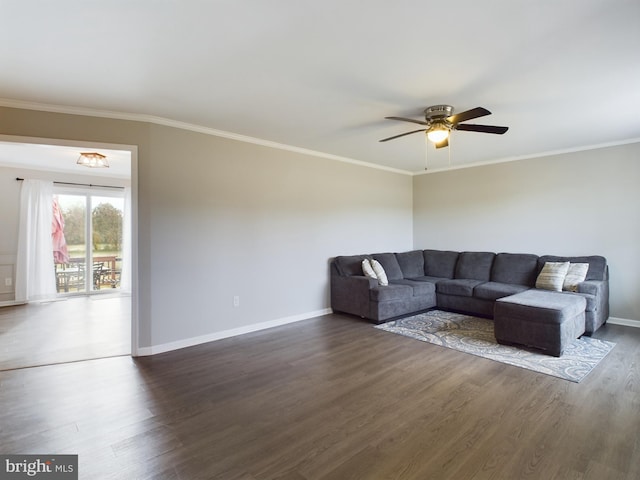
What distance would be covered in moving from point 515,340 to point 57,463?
4.06 meters

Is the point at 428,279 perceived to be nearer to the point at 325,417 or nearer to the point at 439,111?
the point at 439,111

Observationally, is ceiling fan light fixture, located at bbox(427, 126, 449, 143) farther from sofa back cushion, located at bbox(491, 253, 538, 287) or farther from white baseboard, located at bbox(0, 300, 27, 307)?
white baseboard, located at bbox(0, 300, 27, 307)

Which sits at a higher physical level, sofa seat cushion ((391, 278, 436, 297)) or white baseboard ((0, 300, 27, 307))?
sofa seat cushion ((391, 278, 436, 297))

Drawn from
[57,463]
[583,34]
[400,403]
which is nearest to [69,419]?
[57,463]

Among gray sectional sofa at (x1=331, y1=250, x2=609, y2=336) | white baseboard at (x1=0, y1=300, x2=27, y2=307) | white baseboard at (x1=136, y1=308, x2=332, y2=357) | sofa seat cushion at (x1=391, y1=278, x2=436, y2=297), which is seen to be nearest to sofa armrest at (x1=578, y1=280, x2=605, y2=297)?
gray sectional sofa at (x1=331, y1=250, x2=609, y2=336)

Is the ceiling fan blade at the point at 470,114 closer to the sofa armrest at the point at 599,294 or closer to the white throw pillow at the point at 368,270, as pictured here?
the white throw pillow at the point at 368,270

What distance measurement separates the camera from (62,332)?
430 centimetres

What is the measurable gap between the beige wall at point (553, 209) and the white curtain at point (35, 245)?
7334 millimetres

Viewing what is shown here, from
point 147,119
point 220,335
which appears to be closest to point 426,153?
point 147,119

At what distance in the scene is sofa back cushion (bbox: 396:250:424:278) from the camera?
5.89 metres

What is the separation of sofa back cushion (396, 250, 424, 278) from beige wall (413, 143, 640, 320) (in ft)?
1.92

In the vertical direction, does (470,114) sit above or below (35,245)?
above

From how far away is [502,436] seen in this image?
2070 millimetres

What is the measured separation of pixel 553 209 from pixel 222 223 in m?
4.90
